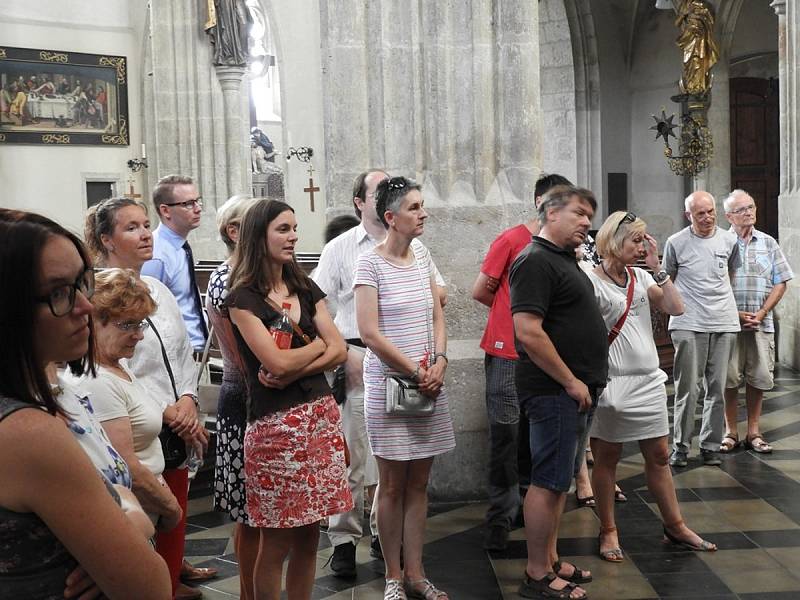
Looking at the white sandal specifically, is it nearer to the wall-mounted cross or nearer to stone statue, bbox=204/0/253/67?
stone statue, bbox=204/0/253/67

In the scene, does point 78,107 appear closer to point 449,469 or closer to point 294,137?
point 294,137

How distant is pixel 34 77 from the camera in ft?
63.8

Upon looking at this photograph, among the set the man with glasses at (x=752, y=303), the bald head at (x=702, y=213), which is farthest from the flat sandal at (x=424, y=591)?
the man with glasses at (x=752, y=303)

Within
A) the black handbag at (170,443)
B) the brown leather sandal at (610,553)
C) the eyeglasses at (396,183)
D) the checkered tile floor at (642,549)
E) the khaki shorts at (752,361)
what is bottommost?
the checkered tile floor at (642,549)

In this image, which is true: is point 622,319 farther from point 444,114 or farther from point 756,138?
point 756,138

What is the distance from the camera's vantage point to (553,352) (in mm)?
3916

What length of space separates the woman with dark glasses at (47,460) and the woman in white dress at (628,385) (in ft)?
10.2

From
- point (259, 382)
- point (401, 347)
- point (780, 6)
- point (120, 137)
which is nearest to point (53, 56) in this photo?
point (120, 137)

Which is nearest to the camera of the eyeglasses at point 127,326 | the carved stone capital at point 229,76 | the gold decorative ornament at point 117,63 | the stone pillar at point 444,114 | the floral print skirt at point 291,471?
the eyeglasses at point 127,326

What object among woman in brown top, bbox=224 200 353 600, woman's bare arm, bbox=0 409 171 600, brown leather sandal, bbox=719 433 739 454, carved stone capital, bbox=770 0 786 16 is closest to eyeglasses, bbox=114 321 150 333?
woman in brown top, bbox=224 200 353 600

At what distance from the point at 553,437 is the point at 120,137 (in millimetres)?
17750

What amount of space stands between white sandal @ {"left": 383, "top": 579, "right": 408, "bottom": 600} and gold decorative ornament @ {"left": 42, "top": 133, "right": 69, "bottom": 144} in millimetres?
17396

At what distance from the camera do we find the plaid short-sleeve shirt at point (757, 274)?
22.3ft

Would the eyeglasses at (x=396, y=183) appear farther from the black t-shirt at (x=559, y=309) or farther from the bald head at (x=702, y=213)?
the bald head at (x=702, y=213)
